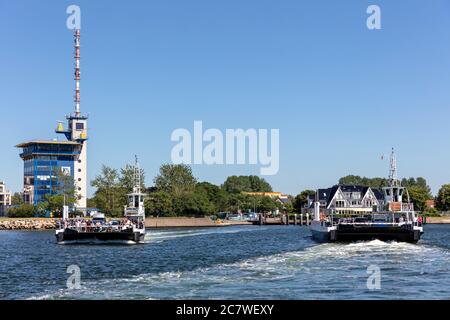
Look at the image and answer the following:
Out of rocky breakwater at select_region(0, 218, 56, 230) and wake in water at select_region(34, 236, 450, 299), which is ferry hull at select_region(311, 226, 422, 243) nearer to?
wake in water at select_region(34, 236, 450, 299)

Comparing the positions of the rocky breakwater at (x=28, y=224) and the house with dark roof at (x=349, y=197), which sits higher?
the house with dark roof at (x=349, y=197)

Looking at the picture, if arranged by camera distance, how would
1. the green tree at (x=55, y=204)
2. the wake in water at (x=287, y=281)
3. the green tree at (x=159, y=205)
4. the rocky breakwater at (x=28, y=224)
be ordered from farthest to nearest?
the green tree at (x=159, y=205) → the green tree at (x=55, y=204) → the rocky breakwater at (x=28, y=224) → the wake in water at (x=287, y=281)

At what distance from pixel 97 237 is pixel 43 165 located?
124m

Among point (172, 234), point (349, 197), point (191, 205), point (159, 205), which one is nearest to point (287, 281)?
point (172, 234)

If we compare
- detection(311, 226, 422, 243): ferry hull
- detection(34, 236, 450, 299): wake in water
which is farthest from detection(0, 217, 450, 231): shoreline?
detection(34, 236, 450, 299): wake in water

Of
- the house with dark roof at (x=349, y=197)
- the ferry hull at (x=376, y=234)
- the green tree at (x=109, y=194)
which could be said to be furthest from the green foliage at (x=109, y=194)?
the ferry hull at (x=376, y=234)

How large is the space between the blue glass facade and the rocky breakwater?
27.0m

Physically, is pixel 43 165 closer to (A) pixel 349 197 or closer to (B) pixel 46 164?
(B) pixel 46 164

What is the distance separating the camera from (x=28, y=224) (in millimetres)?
156125

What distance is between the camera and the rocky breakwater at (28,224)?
155 meters

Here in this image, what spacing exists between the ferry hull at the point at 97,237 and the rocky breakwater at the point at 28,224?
259 ft

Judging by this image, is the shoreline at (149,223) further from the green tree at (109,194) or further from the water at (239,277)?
the water at (239,277)
